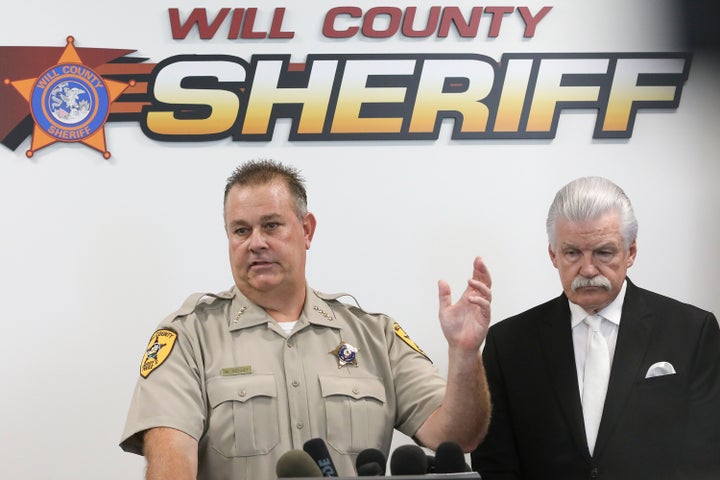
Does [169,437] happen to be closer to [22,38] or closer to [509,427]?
[509,427]

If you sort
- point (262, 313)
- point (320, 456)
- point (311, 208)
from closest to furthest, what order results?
point (320, 456) → point (262, 313) → point (311, 208)

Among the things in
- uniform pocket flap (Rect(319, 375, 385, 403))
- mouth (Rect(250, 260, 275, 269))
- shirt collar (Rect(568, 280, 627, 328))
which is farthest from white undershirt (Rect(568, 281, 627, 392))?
mouth (Rect(250, 260, 275, 269))

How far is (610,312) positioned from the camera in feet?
11.5

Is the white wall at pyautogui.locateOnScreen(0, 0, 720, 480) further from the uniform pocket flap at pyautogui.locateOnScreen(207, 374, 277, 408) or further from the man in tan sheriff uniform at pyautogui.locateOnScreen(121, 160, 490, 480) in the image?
the uniform pocket flap at pyautogui.locateOnScreen(207, 374, 277, 408)

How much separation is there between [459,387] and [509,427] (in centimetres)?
38

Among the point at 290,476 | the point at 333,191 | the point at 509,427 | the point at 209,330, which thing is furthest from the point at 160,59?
the point at 290,476

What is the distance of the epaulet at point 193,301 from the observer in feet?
11.4

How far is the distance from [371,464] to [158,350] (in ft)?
4.03

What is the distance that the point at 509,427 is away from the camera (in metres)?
3.51

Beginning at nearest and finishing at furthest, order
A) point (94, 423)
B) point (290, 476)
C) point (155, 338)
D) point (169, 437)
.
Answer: point (290, 476), point (169, 437), point (155, 338), point (94, 423)

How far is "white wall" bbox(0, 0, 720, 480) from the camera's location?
4090mm

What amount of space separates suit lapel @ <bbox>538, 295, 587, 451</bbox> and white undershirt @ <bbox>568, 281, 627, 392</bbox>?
0.08ft

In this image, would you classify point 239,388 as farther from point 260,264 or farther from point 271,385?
point 260,264

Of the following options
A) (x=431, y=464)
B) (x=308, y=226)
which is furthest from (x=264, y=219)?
(x=431, y=464)
